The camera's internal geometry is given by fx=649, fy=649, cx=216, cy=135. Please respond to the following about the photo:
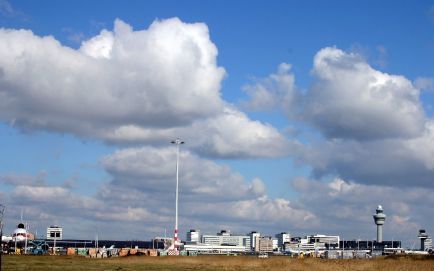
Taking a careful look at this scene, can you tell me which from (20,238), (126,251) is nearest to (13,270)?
(126,251)

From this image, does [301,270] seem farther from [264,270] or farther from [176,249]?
[176,249]

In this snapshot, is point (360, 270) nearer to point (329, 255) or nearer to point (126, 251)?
point (126, 251)

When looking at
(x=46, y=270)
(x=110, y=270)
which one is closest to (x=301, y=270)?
(x=110, y=270)

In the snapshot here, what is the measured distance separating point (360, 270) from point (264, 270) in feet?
37.5

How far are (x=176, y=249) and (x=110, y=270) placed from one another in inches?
2428

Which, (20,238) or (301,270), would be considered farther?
(20,238)

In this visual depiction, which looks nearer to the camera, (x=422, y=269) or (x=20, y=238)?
(x=422, y=269)

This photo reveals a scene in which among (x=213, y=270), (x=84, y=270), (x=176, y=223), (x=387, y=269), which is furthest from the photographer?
(x=176, y=223)

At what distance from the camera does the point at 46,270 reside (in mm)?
58375

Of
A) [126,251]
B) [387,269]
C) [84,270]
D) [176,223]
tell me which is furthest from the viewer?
[126,251]

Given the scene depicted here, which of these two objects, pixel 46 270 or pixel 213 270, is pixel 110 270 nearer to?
pixel 46 270

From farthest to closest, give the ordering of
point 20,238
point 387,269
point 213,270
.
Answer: point 20,238 → point 387,269 → point 213,270

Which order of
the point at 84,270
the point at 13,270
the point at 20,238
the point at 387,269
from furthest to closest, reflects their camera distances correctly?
the point at 20,238 < the point at 387,269 < the point at 84,270 < the point at 13,270

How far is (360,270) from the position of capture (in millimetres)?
73188
